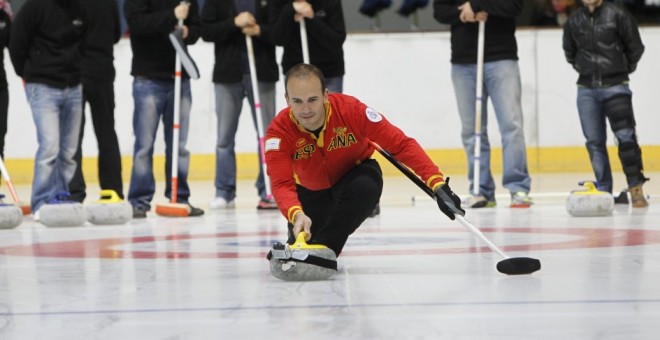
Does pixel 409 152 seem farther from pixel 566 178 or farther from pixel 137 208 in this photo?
pixel 566 178

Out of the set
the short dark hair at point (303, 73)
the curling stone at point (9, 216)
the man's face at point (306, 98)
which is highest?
the short dark hair at point (303, 73)

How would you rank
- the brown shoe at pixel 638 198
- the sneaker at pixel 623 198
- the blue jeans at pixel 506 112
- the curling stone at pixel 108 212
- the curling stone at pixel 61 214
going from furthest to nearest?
the sneaker at pixel 623 198 < the blue jeans at pixel 506 112 < the brown shoe at pixel 638 198 < the curling stone at pixel 108 212 < the curling stone at pixel 61 214

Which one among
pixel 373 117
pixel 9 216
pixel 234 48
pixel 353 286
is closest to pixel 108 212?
pixel 9 216

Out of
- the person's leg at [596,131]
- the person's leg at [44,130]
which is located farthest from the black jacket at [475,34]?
the person's leg at [44,130]

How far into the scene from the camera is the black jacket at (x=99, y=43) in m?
7.26

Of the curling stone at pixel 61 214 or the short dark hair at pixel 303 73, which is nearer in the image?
the short dark hair at pixel 303 73

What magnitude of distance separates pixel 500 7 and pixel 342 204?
11.4 feet

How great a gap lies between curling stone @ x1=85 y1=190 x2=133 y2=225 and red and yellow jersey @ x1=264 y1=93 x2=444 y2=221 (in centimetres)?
259

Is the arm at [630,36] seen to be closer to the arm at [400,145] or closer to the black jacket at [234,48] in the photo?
the black jacket at [234,48]

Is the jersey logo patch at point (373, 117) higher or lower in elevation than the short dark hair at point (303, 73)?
lower

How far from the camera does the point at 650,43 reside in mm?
11508

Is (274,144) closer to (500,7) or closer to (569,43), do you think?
(500,7)

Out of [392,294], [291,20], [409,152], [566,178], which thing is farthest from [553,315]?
[566,178]

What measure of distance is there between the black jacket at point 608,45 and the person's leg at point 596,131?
99 millimetres
